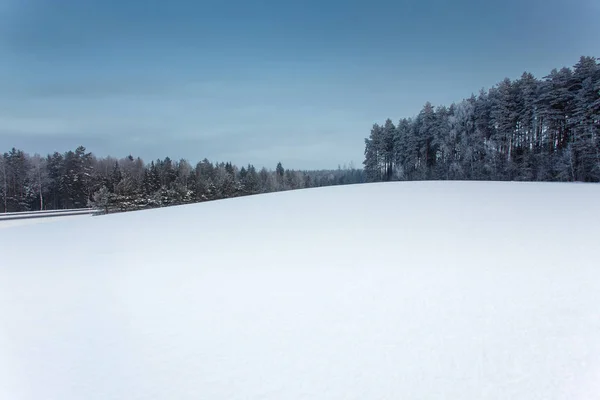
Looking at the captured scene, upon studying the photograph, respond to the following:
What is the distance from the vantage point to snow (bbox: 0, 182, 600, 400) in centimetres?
276

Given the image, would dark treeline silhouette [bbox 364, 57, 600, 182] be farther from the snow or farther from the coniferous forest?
the snow

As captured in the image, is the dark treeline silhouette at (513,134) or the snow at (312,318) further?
the dark treeline silhouette at (513,134)

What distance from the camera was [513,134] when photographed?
32062 millimetres

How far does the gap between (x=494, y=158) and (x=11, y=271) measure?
36.6m

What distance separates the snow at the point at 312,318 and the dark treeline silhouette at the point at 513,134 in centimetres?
2330

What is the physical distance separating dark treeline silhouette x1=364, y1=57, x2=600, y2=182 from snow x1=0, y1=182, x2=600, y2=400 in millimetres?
23303

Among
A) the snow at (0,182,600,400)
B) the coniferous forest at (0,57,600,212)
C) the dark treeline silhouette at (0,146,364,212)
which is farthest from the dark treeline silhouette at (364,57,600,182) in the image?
the dark treeline silhouette at (0,146,364,212)

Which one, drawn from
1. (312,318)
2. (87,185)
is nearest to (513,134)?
(312,318)

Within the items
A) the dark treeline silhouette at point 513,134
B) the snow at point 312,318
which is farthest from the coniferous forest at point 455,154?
the snow at point 312,318

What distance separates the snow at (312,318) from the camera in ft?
9.05

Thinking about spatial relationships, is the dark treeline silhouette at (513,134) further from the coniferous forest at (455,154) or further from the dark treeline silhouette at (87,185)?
the dark treeline silhouette at (87,185)

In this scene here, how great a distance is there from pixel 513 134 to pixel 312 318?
36928 mm

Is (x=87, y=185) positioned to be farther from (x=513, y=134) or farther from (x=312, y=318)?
(x=513, y=134)

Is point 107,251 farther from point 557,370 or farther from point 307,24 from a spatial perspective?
point 307,24
